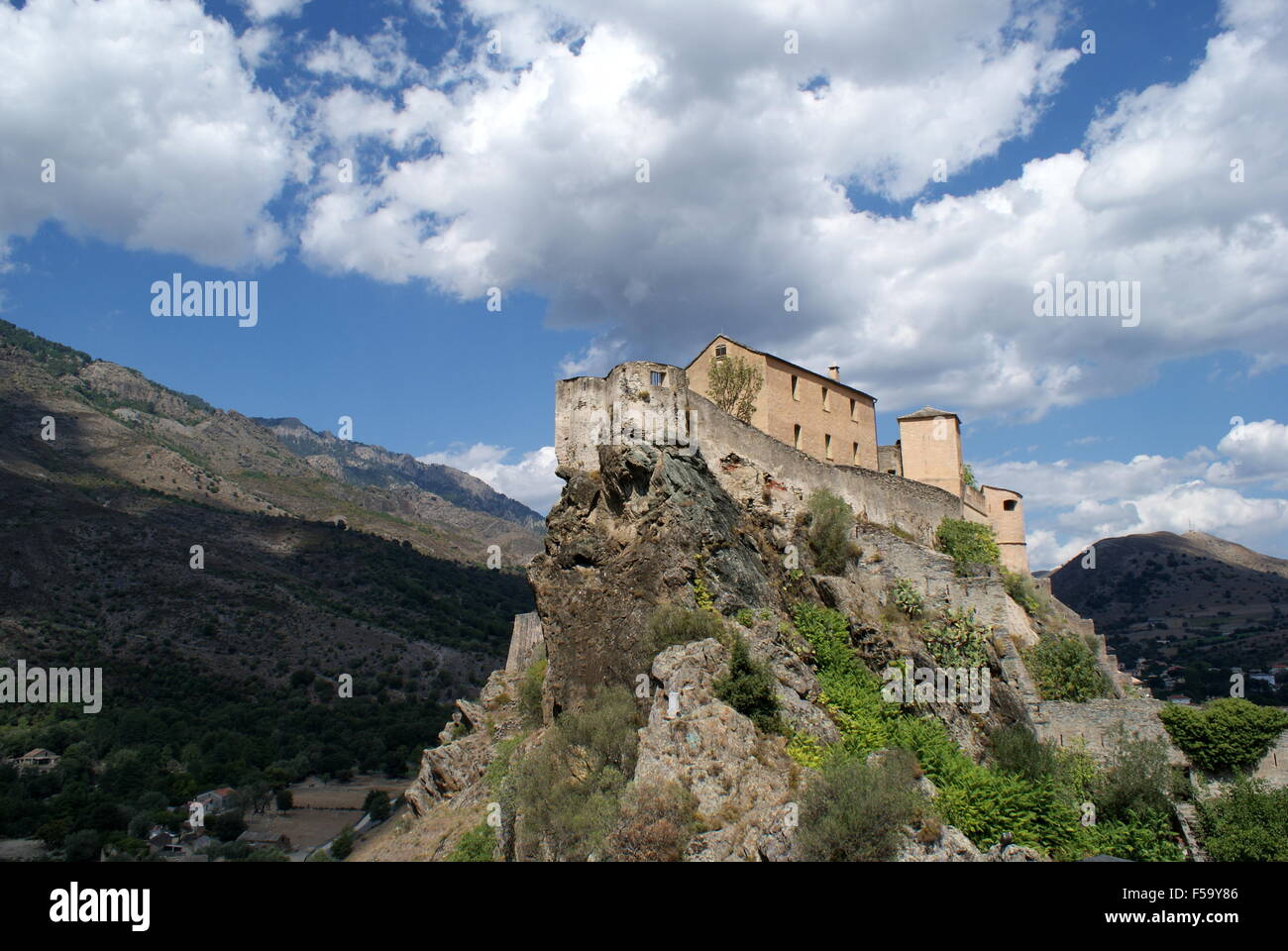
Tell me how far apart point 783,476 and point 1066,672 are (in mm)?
9556

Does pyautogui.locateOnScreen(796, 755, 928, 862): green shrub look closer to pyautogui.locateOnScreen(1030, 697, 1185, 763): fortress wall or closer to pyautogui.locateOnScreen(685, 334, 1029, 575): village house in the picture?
pyautogui.locateOnScreen(1030, 697, 1185, 763): fortress wall

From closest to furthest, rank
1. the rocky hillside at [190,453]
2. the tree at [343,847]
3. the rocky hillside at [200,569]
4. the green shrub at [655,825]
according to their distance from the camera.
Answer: the green shrub at [655,825], the tree at [343,847], the rocky hillside at [200,569], the rocky hillside at [190,453]

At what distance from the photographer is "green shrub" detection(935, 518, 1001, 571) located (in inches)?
1275

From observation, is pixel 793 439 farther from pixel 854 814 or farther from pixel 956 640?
pixel 854 814

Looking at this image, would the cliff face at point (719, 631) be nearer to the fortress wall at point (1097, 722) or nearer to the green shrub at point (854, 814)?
the green shrub at point (854, 814)

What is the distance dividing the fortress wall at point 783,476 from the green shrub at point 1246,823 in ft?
40.1

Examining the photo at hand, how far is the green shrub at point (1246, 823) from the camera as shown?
742 inches

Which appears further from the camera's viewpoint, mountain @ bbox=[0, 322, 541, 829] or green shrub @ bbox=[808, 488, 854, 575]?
mountain @ bbox=[0, 322, 541, 829]

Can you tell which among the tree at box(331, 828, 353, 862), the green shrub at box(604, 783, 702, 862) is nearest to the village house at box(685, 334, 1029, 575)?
the green shrub at box(604, 783, 702, 862)

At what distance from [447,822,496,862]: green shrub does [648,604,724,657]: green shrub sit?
6991 mm

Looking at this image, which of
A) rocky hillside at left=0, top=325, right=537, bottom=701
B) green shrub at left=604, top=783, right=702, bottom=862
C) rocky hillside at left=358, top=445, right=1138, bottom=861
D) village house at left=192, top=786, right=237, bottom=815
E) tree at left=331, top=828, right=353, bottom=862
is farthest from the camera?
rocky hillside at left=0, top=325, right=537, bottom=701

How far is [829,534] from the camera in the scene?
2520cm

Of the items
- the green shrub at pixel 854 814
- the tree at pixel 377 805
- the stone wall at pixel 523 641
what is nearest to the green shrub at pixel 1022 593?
the green shrub at pixel 854 814
